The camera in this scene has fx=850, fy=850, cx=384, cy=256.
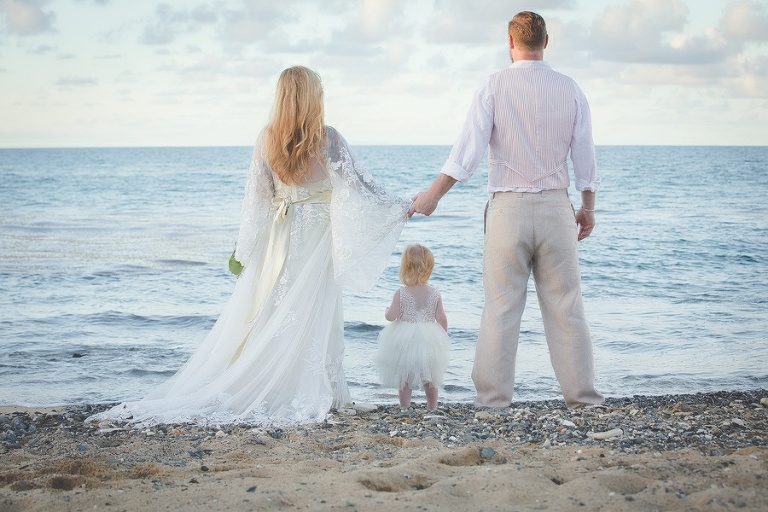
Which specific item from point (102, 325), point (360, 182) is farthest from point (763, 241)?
point (360, 182)

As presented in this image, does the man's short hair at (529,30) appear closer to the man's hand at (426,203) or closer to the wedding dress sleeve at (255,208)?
the man's hand at (426,203)

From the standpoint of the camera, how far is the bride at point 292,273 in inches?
186

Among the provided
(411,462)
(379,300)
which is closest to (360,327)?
(379,300)

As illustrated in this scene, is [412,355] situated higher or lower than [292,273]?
lower

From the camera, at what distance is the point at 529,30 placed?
4.66 metres

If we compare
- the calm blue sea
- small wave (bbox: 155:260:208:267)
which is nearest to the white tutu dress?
the calm blue sea

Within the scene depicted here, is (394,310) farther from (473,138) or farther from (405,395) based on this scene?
(473,138)

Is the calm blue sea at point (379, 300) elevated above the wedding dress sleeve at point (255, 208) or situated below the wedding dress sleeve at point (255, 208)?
below

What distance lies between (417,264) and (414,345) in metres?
0.52

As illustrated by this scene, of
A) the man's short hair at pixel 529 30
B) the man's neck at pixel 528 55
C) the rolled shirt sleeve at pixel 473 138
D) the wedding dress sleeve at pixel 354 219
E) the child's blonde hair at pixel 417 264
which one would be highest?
the man's short hair at pixel 529 30

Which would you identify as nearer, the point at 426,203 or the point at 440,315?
the point at 426,203

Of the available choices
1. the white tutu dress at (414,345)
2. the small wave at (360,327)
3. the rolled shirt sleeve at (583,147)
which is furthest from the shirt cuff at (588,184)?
the small wave at (360,327)

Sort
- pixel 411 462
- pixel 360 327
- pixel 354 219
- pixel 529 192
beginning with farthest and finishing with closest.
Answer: pixel 360 327 < pixel 354 219 < pixel 529 192 < pixel 411 462

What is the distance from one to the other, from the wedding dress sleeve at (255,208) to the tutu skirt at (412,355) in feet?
3.23
